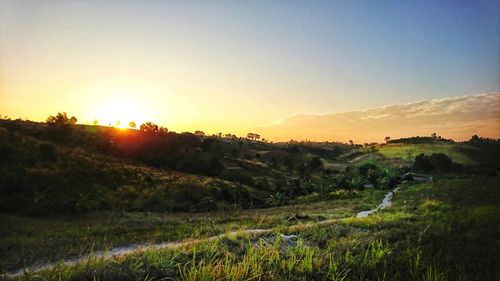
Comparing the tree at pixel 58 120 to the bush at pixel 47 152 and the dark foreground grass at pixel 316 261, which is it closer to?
the bush at pixel 47 152

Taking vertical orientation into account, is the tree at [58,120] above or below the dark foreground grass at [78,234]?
above

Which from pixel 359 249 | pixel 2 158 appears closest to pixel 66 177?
pixel 2 158

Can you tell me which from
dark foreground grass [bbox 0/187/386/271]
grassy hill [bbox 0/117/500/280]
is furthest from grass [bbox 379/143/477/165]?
dark foreground grass [bbox 0/187/386/271]

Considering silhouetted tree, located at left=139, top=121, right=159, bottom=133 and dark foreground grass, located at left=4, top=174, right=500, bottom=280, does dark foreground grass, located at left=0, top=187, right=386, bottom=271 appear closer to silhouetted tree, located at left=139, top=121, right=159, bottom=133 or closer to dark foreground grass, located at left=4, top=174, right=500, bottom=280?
dark foreground grass, located at left=4, top=174, right=500, bottom=280

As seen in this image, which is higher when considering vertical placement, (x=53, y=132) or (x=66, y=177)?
(x=53, y=132)

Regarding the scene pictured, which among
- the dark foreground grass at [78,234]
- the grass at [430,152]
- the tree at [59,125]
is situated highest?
the tree at [59,125]

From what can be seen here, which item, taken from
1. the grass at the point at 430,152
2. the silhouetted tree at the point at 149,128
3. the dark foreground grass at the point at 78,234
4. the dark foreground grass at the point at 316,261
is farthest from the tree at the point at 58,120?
the grass at the point at 430,152

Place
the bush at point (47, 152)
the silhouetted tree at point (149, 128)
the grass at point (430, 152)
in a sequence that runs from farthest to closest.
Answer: the grass at point (430, 152), the silhouetted tree at point (149, 128), the bush at point (47, 152)

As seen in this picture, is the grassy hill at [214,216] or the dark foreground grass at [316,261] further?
the grassy hill at [214,216]

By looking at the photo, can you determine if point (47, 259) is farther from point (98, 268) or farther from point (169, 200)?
point (169, 200)

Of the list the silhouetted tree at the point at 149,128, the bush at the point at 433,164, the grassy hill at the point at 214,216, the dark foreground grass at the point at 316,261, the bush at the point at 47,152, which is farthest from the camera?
the bush at the point at 433,164

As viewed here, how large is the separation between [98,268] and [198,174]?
64.3 meters

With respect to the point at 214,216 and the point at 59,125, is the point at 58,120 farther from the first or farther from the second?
the point at 214,216

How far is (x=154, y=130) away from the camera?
89562 mm
